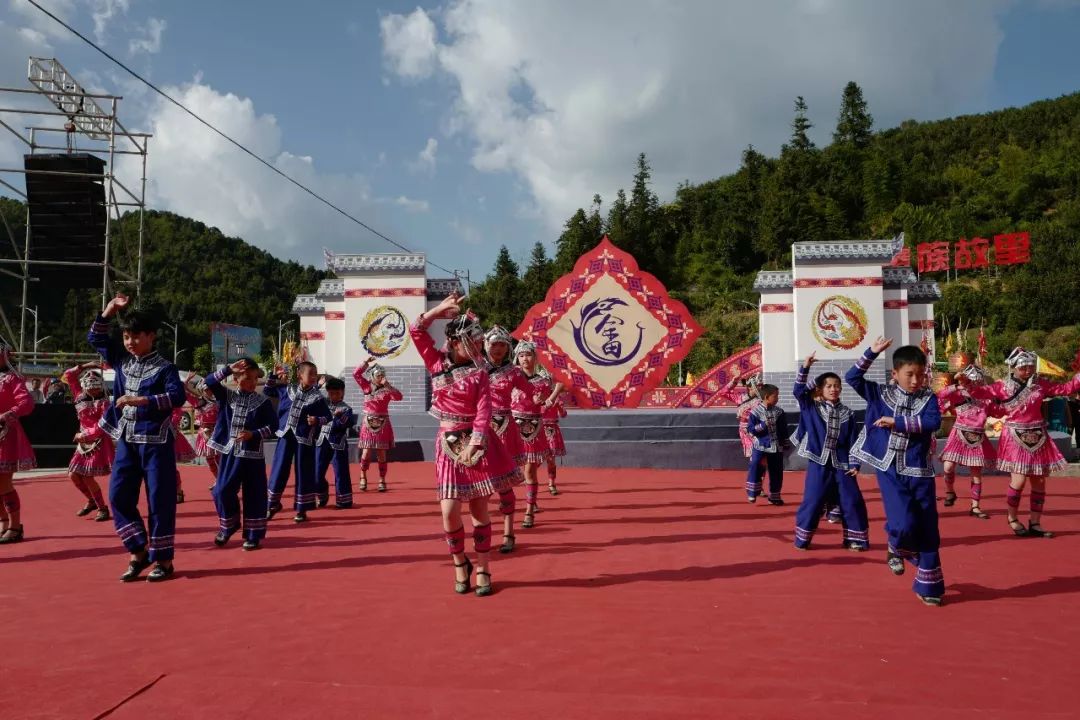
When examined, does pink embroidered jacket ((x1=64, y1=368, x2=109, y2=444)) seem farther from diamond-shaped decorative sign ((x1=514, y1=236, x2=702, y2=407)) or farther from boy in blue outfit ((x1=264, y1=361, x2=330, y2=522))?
diamond-shaped decorative sign ((x1=514, y1=236, x2=702, y2=407))

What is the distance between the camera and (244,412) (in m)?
5.96

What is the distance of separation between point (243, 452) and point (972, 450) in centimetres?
719

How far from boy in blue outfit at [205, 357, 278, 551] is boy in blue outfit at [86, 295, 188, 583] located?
31.1 inches

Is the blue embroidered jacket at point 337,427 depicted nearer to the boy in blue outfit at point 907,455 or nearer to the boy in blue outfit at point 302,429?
the boy in blue outfit at point 302,429

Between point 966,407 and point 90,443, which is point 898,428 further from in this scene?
point 90,443

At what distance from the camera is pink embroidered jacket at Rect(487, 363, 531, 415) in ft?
18.4

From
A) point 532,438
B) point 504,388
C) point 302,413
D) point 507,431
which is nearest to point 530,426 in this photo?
point 532,438

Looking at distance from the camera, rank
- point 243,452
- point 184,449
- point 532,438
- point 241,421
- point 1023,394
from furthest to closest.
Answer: point 184,449, point 532,438, point 1023,394, point 241,421, point 243,452

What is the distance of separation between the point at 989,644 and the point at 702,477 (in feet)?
25.2

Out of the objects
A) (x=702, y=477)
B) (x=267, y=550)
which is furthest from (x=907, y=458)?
(x=702, y=477)

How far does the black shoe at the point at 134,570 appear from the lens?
4.82 meters

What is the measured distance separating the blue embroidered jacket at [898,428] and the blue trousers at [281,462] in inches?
221

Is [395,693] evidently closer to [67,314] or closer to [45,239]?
[45,239]

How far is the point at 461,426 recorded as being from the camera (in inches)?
172
